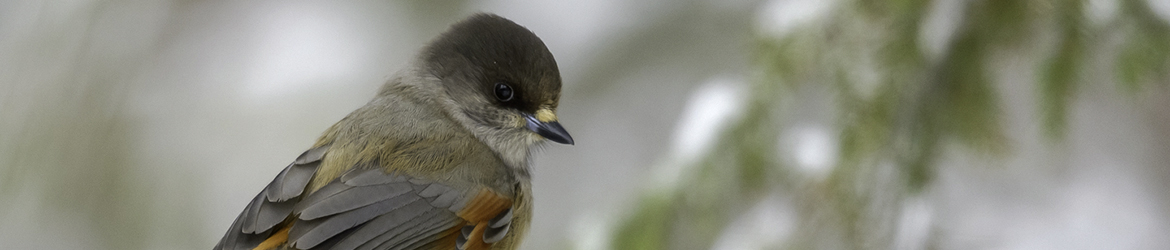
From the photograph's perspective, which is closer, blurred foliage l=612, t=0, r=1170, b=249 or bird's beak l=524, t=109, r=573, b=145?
bird's beak l=524, t=109, r=573, b=145

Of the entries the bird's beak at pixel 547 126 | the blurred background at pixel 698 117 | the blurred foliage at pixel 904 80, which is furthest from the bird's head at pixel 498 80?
the blurred foliage at pixel 904 80

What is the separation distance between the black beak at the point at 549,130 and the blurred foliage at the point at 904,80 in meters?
0.52

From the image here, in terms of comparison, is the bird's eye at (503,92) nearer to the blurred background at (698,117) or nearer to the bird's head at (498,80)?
the bird's head at (498,80)

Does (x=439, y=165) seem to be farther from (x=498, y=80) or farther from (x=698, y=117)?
(x=698, y=117)

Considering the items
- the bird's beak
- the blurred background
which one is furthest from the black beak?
the blurred background

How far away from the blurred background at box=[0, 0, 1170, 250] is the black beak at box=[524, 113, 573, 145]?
465 mm

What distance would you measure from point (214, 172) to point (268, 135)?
0.43 feet

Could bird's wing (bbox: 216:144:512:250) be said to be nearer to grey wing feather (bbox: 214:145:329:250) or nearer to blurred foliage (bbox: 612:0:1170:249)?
grey wing feather (bbox: 214:145:329:250)

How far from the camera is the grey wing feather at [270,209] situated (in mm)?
681

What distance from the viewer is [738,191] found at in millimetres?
1253

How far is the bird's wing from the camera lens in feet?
2.25

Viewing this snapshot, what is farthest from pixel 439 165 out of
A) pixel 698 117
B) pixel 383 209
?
pixel 698 117

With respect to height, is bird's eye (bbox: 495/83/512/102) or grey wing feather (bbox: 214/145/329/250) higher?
bird's eye (bbox: 495/83/512/102)

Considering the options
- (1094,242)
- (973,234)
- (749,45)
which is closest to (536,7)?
(749,45)
